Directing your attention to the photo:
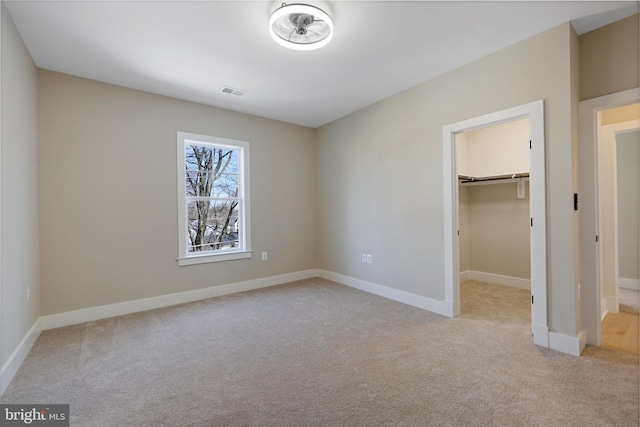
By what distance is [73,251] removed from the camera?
312 centimetres

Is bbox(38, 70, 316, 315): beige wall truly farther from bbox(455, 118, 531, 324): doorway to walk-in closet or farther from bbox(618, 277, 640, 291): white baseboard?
bbox(618, 277, 640, 291): white baseboard

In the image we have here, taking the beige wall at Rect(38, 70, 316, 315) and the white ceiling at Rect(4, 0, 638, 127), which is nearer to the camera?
the white ceiling at Rect(4, 0, 638, 127)

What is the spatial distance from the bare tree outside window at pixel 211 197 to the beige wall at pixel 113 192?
0.93 feet

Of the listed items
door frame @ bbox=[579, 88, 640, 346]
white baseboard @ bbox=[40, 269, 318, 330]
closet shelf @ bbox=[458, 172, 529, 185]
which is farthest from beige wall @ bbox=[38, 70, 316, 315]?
door frame @ bbox=[579, 88, 640, 346]

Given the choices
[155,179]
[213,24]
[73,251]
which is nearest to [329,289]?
[155,179]

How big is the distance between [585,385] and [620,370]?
44cm

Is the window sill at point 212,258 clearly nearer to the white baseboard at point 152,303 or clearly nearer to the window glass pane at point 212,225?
the window glass pane at point 212,225

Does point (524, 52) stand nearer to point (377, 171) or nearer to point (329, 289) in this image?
point (377, 171)

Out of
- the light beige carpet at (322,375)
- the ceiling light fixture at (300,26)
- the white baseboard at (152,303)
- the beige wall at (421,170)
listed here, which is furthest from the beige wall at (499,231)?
the ceiling light fixture at (300,26)

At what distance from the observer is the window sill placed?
3842mm

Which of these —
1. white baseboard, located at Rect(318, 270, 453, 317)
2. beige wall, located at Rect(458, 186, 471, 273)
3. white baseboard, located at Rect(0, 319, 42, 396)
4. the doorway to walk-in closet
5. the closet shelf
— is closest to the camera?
white baseboard, located at Rect(0, 319, 42, 396)

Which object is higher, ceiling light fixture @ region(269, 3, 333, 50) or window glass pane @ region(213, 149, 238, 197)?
ceiling light fixture @ region(269, 3, 333, 50)

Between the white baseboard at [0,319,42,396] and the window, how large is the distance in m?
1.46

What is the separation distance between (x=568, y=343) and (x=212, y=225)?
165 inches
